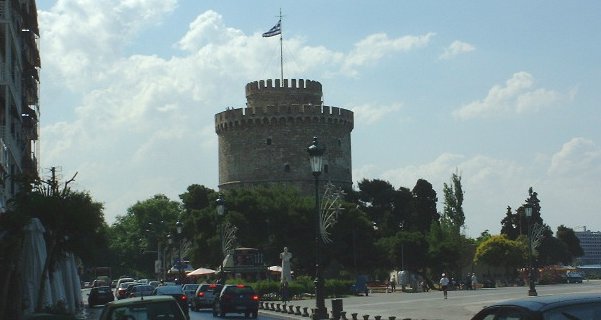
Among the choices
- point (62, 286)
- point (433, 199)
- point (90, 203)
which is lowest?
point (62, 286)

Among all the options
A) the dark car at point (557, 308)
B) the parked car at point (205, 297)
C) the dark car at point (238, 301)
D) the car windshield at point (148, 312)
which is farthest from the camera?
the parked car at point (205, 297)

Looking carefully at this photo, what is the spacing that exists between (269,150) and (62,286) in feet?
163

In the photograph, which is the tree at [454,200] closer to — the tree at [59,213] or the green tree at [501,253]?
the green tree at [501,253]

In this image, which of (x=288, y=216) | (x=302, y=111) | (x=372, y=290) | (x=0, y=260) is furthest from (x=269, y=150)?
(x=0, y=260)

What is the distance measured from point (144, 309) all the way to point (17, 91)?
2798 cm

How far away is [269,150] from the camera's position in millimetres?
81688

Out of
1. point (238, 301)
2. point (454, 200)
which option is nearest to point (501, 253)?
point (454, 200)

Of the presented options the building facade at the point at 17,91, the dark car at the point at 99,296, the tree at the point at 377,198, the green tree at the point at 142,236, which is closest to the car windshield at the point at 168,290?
the building facade at the point at 17,91

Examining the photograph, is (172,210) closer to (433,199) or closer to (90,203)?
(433,199)

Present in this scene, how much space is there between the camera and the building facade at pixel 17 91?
3262 centimetres

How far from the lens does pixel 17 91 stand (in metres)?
39.2

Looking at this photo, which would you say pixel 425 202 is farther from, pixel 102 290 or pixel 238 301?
pixel 238 301

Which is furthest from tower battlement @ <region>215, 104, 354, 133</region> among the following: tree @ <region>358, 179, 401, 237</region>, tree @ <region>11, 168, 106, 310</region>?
tree @ <region>11, 168, 106, 310</region>

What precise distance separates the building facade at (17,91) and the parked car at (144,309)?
13931 millimetres
